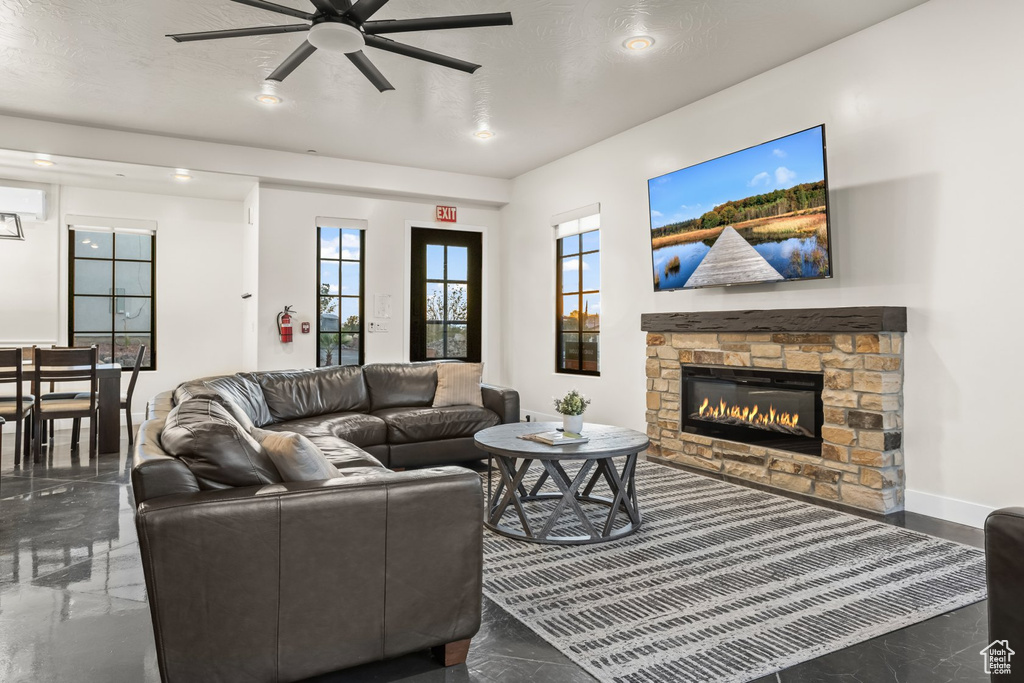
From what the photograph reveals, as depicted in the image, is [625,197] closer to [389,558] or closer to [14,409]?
[389,558]

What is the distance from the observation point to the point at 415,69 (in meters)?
4.29

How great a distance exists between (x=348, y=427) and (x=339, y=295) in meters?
2.71

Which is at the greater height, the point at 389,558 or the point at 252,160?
the point at 252,160

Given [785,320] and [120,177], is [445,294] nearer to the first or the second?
[120,177]

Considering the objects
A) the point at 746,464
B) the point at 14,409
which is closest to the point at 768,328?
the point at 746,464

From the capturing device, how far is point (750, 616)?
7.35 feet

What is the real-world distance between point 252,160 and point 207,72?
1.83 meters

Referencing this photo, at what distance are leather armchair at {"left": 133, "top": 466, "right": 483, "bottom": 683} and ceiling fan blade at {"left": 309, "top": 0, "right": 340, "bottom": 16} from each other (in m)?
2.02

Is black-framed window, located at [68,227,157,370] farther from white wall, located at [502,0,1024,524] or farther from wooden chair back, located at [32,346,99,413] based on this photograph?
white wall, located at [502,0,1024,524]

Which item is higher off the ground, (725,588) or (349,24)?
(349,24)

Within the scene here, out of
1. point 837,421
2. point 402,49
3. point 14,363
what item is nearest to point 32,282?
point 14,363

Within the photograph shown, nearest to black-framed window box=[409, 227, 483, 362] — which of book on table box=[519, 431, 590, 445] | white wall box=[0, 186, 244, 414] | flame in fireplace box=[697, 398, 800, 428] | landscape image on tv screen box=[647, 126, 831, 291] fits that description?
white wall box=[0, 186, 244, 414]

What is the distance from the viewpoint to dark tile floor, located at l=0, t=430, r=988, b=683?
186 centimetres

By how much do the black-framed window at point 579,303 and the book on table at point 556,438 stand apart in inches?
108
